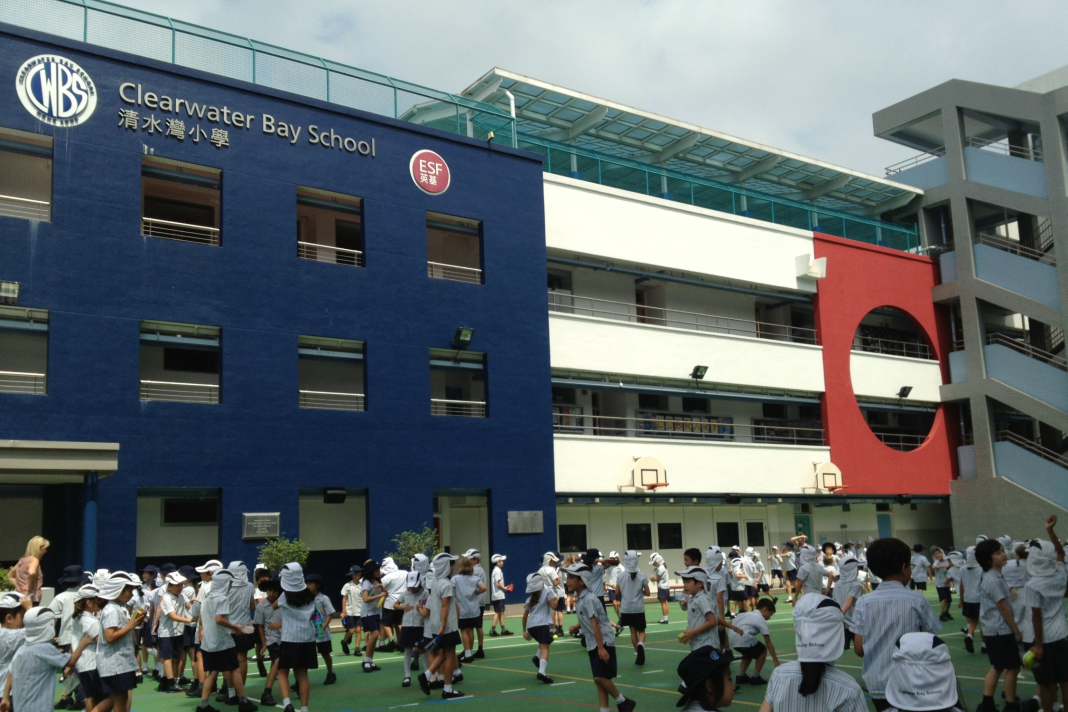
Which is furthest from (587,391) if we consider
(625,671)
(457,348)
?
(625,671)

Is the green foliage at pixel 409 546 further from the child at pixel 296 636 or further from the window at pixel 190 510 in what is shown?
the child at pixel 296 636

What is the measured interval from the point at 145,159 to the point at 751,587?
18.0 metres

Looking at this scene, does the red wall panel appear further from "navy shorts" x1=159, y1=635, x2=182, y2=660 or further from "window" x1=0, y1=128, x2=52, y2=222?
"navy shorts" x1=159, y1=635, x2=182, y2=660

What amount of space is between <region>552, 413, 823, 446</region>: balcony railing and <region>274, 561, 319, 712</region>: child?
18.7 metres

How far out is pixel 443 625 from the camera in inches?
540

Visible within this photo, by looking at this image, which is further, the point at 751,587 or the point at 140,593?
the point at 751,587

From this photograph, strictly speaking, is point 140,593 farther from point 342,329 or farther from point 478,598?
point 342,329

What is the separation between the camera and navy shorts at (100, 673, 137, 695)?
401 inches

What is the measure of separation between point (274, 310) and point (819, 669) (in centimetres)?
2196

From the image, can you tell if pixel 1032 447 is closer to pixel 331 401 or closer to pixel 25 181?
pixel 331 401

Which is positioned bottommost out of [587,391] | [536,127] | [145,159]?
[587,391]

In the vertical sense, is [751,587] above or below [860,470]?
below

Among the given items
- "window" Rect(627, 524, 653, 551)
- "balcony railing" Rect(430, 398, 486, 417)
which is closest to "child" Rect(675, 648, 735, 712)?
"balcony railing" Rect(430, 398, 486, 417)

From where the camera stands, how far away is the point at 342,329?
26.3 metres
